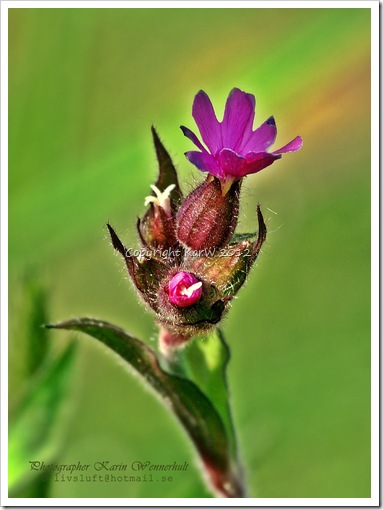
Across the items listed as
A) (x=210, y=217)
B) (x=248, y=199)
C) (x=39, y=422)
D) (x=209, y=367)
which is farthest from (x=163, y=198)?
(x=248, y=199)

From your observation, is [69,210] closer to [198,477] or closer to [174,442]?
[174,442]

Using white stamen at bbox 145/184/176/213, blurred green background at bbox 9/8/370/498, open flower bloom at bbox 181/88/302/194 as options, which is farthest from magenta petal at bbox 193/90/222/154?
blurred green background at bbox 9/8/370/498

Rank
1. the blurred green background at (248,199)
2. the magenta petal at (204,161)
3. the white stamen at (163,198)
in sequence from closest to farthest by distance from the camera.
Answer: the magenta petal at (204,161) → the white stamen at (163,198) → the blurred green background at (248,199)

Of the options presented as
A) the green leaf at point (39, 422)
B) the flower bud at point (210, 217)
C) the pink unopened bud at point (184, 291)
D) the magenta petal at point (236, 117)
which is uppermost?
the magenta petal at point (236, 117)

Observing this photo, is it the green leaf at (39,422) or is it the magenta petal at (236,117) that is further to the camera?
the green leaf at (39,422)

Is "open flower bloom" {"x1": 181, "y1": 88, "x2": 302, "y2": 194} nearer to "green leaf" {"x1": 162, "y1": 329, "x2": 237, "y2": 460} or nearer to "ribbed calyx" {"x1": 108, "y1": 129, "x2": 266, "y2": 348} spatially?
"ribbed calyx" {"x1": 108, "y1": 129, "x2": 266, "y2": 348}

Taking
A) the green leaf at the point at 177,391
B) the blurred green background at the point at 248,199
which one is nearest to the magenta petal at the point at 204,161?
the green leaf at the point at 177,391

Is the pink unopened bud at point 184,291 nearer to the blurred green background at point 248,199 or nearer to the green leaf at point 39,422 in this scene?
the green leaf at point 39,422
